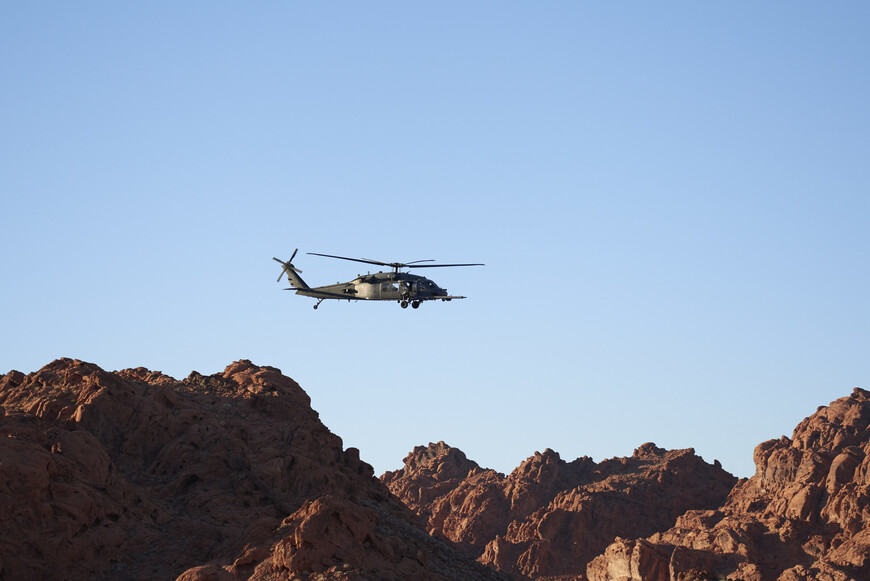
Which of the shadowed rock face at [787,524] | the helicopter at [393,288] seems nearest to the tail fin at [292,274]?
the helicopter at [393,288]

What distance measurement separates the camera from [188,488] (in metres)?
83.3

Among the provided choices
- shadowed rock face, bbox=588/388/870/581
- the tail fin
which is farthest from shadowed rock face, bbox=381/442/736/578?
the tail fin

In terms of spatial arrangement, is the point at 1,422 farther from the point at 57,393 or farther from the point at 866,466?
the point at 866,466

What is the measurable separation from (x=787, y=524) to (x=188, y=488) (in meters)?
84.8

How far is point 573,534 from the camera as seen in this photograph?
A: 6245 inches

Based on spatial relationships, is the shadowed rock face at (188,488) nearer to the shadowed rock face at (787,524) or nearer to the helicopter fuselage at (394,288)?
the helicopter fuselage at (394,288)

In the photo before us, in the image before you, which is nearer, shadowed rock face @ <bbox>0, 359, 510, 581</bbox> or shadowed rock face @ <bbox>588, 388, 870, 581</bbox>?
shadowed rock face @ <bbox>0, 359, 510, 581</bbox>

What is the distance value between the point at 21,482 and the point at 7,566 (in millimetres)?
5472

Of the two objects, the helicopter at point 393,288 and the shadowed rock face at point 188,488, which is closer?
the shadowed rock face at point 188,488

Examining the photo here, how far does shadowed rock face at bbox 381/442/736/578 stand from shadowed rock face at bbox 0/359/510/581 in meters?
61.3

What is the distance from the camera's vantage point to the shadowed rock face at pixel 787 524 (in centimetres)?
12950

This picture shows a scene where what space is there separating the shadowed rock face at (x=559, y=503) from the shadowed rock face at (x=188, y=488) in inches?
2413

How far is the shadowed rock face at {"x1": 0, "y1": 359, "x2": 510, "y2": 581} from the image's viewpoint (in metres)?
69.9

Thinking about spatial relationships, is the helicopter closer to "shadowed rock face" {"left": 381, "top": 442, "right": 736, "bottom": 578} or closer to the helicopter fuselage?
the helicopter fuselage
